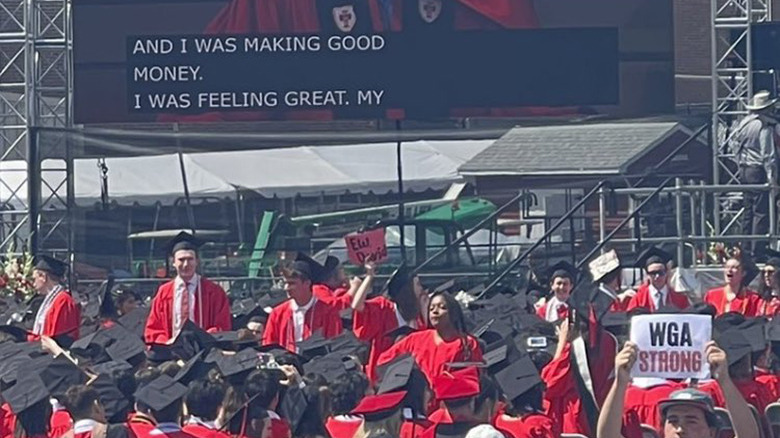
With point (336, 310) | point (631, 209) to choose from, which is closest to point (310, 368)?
point (336, 310)

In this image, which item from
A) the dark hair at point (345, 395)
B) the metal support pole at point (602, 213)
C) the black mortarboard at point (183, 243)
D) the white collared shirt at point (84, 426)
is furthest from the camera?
the metal support pole at point (602, 213)

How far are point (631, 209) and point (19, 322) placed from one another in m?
8.20

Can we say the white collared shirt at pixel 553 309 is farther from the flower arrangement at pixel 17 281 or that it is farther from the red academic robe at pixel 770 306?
the flower arrangement at pixel 17 281

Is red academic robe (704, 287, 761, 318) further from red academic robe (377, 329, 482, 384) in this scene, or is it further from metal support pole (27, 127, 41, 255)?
metal support pole (27, 127, 41, 255)

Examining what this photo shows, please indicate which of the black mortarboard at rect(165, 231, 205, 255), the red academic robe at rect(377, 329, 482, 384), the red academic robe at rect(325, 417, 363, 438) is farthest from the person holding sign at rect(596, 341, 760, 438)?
the black mortarboard at rect(165, 231, 205, 255)

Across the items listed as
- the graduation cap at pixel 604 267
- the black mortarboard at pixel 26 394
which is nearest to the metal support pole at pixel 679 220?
the graduation cap at pixel 604 267

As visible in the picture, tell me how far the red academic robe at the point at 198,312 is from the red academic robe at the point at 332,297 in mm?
670

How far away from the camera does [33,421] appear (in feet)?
33.0

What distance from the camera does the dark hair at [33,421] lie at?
1003 centimetres

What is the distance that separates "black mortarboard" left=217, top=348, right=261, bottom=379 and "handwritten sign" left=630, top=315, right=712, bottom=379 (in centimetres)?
189

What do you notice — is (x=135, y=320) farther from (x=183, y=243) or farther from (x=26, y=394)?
(x=26, y=394)

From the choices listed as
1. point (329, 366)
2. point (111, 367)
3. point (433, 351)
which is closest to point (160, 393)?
point (111, 367)

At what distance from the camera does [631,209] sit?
24.4 meters

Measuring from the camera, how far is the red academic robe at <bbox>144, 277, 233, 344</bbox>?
53.1 ft
